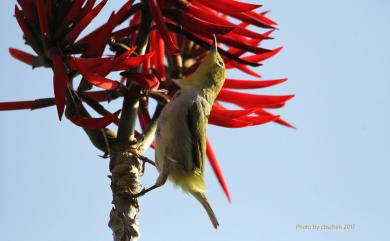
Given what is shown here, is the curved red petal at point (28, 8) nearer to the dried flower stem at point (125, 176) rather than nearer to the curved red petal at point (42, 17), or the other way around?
the curved red petal at point (42, 17)

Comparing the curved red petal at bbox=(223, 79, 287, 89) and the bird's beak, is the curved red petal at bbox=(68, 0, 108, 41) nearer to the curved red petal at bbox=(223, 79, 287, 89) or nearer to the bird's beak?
the bird's beak

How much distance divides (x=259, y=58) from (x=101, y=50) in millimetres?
870

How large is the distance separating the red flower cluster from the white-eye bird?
0.14 meters

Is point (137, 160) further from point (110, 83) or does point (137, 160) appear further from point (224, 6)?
point (224, 6)

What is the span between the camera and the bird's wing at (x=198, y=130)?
2.89 meters

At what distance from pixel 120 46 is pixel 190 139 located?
0.77 metres

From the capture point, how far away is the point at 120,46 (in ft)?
Result: 7.70

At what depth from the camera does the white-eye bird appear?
2852 millimetres

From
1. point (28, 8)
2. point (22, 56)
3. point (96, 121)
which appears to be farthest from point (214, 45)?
point (22, 56)

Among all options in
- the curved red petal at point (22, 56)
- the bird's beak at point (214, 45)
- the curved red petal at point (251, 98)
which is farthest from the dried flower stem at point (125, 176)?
the curved red petal at point (22, 56)

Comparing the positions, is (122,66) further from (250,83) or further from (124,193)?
(250,83)

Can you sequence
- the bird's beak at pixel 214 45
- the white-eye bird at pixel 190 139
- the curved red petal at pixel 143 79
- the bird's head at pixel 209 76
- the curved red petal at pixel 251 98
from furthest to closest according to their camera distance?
the bird's head at pixel 209 76, the white-eye bird at pixel 190 139, the curved red petal at pixel 251 98, the bird's beak at pixel 214 45, the curved red petal at pixel 143 79

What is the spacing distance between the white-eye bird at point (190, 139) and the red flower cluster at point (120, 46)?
0.47ft

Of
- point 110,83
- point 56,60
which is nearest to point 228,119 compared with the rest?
point 110,83
